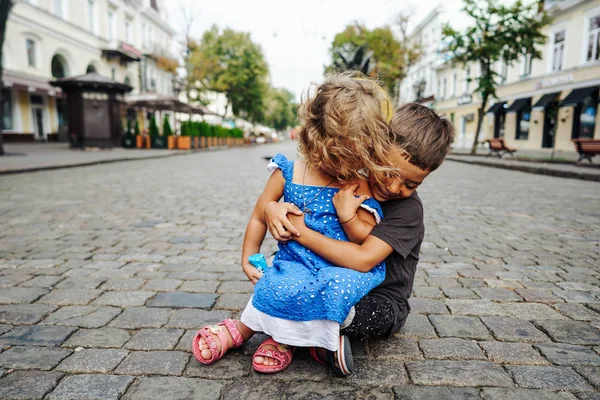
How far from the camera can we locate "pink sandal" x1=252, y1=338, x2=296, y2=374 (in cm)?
176

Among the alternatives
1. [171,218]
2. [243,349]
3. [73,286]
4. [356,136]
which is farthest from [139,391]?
[171,218]

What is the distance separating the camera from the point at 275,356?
1.79 metres

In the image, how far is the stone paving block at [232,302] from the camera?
2.49 meters

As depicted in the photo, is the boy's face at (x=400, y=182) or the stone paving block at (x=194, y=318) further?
the stone paving block at (x=194, y=318)

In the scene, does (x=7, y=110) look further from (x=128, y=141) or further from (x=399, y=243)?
(x=399, y=243)

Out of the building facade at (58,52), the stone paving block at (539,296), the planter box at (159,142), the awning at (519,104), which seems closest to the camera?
the stone paving block at (539,296)

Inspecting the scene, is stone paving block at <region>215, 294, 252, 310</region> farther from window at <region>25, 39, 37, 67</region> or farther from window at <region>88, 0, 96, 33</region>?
window at <region>88, 0, 96, 33</region>

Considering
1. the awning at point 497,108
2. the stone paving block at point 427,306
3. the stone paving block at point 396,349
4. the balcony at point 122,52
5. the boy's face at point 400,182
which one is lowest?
the stone paving block at point 427,306

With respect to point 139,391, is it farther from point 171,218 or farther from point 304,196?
point 171,218

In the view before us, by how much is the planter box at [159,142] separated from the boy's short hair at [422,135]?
2398cm

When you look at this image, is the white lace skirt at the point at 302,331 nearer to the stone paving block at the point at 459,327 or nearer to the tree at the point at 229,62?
the stone paving block at the point at 459,327

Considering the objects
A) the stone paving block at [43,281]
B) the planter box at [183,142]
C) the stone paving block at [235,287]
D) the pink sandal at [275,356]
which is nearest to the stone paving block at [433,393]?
the pink sandal at [275,356]

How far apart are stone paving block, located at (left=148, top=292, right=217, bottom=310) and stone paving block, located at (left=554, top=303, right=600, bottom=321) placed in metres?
2.03

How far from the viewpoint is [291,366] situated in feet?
6.02
